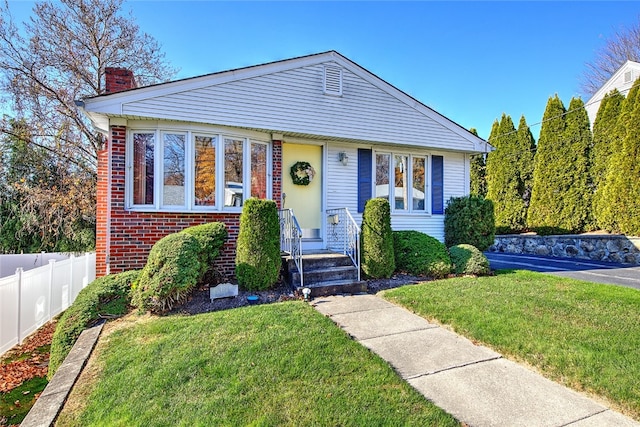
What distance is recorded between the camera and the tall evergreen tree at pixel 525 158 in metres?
13.9

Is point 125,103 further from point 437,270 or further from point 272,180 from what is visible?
point 437,270

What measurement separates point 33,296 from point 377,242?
248 inches

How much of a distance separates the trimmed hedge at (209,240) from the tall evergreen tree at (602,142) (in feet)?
37.8

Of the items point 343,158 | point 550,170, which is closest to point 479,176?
point 550,170

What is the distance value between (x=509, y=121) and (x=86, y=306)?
620 inches

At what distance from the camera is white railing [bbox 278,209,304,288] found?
233 inches

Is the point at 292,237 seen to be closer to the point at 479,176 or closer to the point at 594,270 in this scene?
the point at 594,270

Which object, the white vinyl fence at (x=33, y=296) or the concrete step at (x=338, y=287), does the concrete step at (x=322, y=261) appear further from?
the white vinyl fence at (x=33, y=296)

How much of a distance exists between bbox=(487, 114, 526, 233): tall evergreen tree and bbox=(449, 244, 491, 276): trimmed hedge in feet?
27.0

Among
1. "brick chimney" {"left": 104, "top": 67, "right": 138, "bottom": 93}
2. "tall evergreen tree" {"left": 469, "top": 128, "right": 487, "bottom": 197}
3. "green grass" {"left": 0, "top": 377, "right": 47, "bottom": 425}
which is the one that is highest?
"brick chimney" {"left": 104, "top": 67, "right": 138, "bottom": 93}

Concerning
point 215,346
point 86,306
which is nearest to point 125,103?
point 86,306

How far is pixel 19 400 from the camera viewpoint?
4164 mm

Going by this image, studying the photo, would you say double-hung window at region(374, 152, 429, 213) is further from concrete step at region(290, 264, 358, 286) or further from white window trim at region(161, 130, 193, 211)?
white window trim at region(161, 130, 193, 211)

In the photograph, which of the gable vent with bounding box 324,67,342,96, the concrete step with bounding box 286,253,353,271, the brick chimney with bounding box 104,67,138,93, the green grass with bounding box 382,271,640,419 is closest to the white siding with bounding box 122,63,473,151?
the gable vent with bounding box 324,67,342,96
